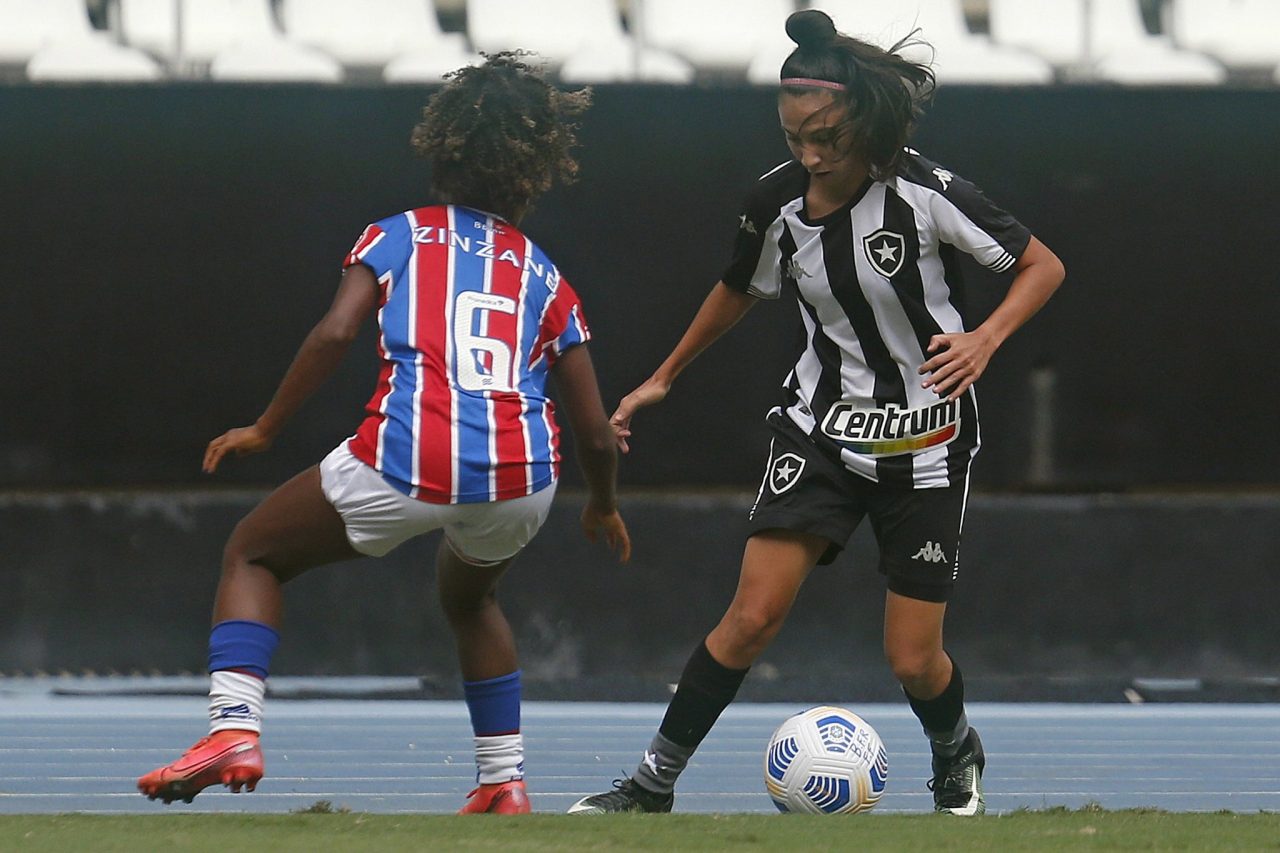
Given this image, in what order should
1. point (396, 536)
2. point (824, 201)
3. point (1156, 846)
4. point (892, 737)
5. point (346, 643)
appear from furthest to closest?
1. point (346, 643)
2. point (892, 737)
3. point (824, 201)
4. point (396, 536)
5. point (1156, 846)

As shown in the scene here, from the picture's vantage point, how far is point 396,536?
3.32 metres

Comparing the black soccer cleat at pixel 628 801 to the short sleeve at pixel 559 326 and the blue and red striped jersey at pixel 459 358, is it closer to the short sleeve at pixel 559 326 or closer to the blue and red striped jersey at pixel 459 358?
the blue and red striped jersey at pixel 459 358

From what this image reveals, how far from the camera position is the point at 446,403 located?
327 cm

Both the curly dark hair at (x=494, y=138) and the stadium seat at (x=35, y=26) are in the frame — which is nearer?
the curly dark hair at (x=494, y=138)

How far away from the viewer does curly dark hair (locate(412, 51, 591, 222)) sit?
348 cm

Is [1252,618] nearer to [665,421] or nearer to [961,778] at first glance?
[665,421]

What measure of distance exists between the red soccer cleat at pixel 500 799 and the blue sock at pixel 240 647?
681 millimetres

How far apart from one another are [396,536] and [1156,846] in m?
1.46

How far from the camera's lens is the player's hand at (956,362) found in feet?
11.4

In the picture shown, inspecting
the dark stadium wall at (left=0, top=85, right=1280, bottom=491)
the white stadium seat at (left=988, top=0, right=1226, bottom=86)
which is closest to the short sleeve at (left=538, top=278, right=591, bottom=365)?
the dark stadium wall at (left=0, top=85, right=1280, bottom=491)

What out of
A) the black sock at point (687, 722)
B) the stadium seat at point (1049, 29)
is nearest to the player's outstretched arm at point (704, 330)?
the black sock at point (687, 722)

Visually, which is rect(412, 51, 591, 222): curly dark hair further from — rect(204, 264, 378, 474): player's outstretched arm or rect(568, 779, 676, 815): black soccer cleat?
rect(568, 779, 676, 815): black soccer cleat

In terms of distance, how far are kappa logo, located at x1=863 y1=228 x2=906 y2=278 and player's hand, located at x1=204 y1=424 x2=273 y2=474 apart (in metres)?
1.30

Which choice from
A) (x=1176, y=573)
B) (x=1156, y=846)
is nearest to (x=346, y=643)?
(x=1176, y=573)
